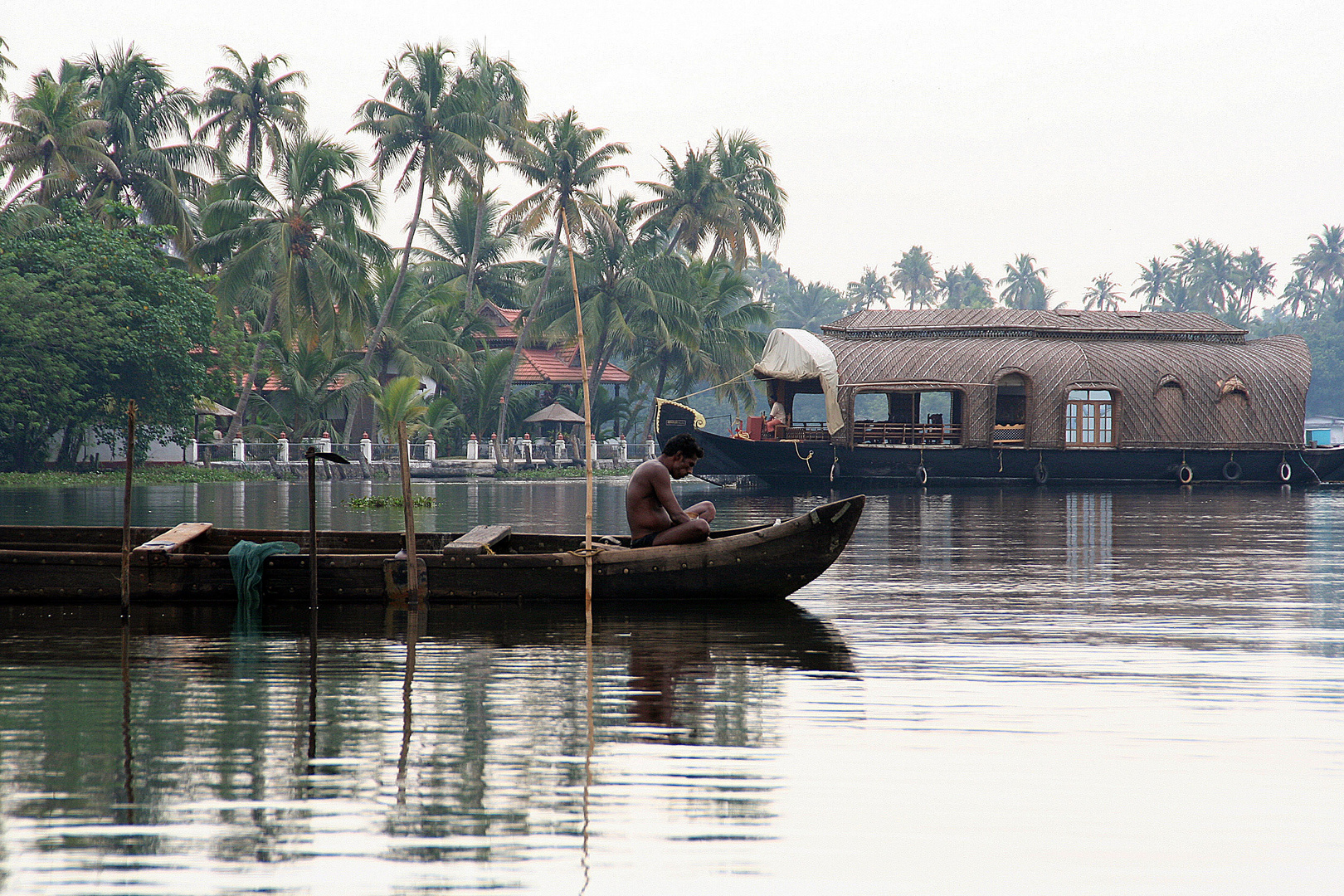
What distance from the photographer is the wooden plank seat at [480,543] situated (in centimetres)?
1139

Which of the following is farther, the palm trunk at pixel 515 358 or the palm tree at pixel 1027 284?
the palm tree at pixel 1027 284

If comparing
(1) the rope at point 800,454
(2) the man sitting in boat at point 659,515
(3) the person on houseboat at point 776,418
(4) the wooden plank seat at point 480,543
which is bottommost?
(4) the wooden plank seat at point 480,543

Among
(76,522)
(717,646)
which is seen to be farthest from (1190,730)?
(76,522)

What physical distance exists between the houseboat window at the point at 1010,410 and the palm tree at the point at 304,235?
1933 cm

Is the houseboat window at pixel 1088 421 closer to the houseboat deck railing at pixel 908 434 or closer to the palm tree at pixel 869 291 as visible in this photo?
the houseboat deck railing at pixel 908 434

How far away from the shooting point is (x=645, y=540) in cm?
1148

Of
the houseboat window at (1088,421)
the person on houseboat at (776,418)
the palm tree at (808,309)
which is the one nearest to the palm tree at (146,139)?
the person on houseboat at (776,418)

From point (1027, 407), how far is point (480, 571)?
3110cm

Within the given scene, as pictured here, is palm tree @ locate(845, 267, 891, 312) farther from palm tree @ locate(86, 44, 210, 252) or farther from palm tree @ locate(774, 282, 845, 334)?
palm tree @ locate(86, 44, 210, 252)

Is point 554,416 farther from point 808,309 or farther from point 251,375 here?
point 808,309

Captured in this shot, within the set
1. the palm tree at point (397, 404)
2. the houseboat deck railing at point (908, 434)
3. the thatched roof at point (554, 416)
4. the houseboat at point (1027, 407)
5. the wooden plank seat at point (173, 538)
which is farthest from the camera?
the thatched roof at point (554, 416)

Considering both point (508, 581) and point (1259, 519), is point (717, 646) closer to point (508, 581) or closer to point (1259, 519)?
point (508, 581)

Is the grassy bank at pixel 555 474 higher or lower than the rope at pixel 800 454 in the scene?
lower

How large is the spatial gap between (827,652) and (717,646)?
79cm
